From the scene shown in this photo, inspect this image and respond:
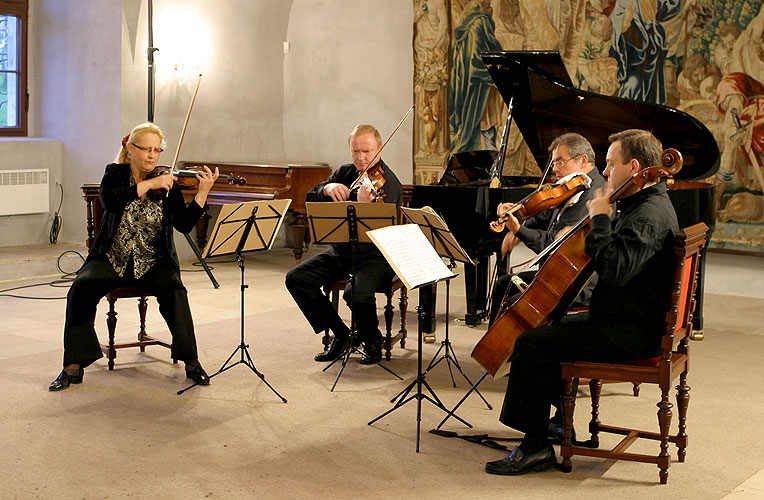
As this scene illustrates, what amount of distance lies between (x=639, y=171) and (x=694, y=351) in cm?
260

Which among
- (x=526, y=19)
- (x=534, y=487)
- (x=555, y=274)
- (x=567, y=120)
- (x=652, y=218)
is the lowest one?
(x=534, y=487)

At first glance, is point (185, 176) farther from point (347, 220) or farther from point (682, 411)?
point (682, 411)

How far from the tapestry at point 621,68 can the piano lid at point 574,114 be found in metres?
2.20

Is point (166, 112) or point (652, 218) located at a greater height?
point (166, 112)

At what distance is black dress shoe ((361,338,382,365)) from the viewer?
541cm

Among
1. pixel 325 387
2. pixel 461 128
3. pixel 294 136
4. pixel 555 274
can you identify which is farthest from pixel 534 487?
pixel 294 136

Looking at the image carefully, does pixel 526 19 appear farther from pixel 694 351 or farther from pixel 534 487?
pixel 534 487

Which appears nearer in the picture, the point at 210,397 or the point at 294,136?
the point at 210,397

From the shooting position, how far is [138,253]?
504 cm

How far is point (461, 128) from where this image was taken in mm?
9867

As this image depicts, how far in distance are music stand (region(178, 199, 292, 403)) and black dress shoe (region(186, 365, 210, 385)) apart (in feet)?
0.11

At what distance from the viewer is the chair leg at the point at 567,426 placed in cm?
368

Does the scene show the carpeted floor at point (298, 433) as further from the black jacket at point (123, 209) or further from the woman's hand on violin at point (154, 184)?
the woman's hand on violin at point (154, 184)

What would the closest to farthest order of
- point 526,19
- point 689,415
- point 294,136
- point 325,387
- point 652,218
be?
point 652,218, point 689,415, point 325,387, point 526,19, point 294,136
